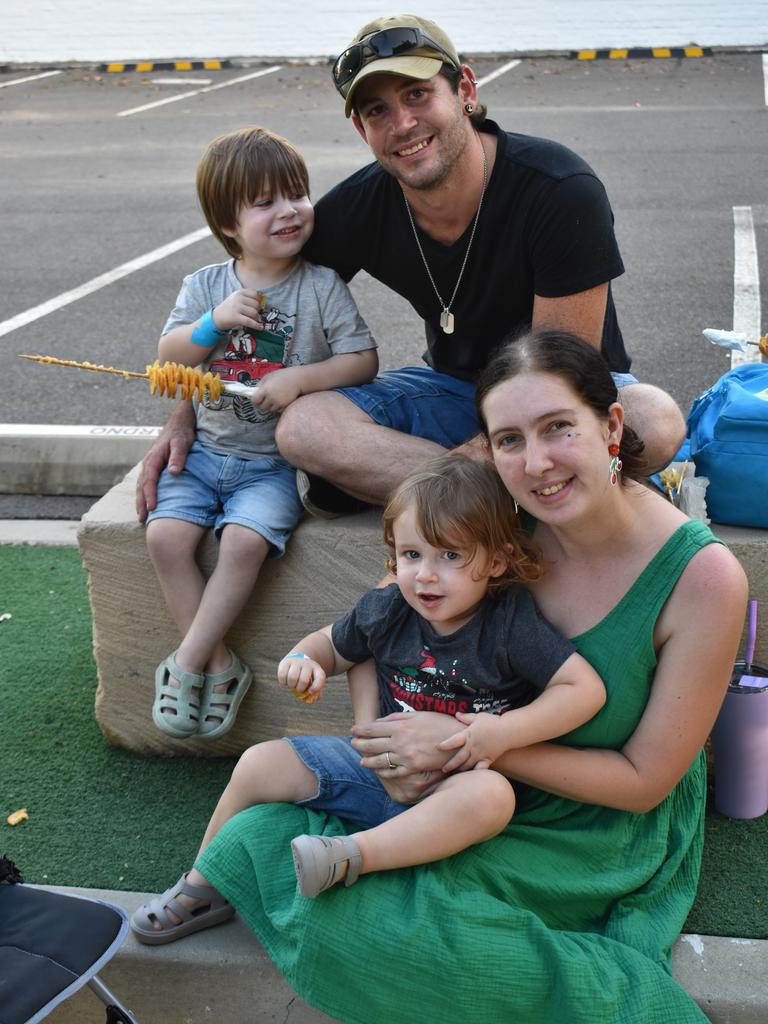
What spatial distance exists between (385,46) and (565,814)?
5.76 ft

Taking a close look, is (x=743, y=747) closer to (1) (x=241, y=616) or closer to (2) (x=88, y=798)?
(1) (x=241, y=616)

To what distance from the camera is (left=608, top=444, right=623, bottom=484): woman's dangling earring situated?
91.8 inches

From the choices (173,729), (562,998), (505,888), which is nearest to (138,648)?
(173,729)

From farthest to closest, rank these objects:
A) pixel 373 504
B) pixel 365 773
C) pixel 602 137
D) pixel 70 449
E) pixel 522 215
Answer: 1. pixel 602 137
2. pixel 70 449
3. pixel 373 504
4. pixel 522 215
5. pixel 365 773

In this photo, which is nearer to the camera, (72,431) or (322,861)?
(322,861)

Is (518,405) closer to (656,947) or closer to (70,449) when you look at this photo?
(656,947)

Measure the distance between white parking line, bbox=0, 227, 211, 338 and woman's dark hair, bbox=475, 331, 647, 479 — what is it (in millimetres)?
4825

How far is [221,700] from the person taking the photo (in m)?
3.13

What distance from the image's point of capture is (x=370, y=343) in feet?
10.6

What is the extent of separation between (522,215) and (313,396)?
68 cm

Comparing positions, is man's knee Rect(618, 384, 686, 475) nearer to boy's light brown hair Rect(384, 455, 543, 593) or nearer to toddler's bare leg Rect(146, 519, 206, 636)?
boy's light brown hair Rect(384, 455, 543, 593)

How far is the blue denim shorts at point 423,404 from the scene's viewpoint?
10.3ft

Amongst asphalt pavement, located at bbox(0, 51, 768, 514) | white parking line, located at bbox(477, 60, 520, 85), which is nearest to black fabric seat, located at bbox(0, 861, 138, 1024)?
asphalt pavement, located at bbox(0, 51, 768, 514)

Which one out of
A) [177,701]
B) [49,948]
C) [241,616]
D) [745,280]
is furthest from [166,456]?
[745,280]
